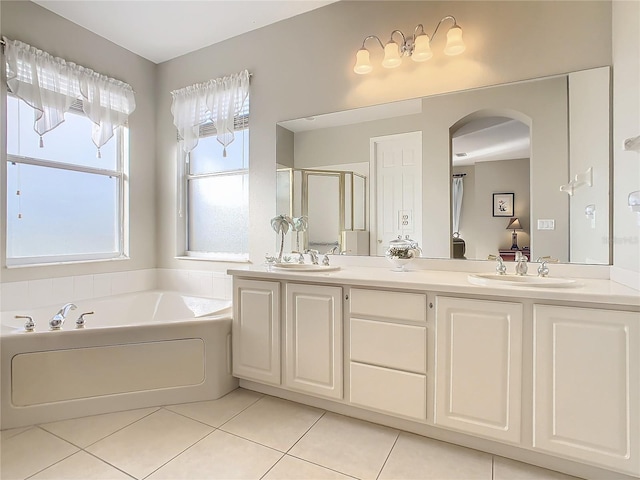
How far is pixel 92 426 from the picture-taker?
6.15 ft

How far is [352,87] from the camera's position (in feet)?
7.91

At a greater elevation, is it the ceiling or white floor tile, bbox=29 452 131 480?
the ceiling

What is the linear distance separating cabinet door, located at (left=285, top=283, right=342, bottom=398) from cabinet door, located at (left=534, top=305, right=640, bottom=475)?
96 cm

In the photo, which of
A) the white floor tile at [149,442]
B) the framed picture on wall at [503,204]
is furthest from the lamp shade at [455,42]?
the white floor tile at [149,442]

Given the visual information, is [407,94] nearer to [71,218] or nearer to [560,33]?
[560,33]

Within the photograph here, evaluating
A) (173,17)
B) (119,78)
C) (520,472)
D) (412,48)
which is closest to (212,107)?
(173,17)

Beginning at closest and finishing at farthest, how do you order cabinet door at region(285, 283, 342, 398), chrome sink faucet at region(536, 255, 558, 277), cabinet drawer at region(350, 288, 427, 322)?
1. cabinet drawer at region(350, 288, 427, 322)
2. chrome sink faucet at region(536, 255, 558, 277)
3. cabinet door at region(285, 283, 342, 398)

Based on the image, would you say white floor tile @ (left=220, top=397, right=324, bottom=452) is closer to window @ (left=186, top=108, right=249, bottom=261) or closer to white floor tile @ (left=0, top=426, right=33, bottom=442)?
white floor tile @ (left=0, top=426, right=33, bottom=442)

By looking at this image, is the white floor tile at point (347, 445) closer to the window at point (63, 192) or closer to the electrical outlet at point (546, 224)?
the electrical outlet at point (546, 224)

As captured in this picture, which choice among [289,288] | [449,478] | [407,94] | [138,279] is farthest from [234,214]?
[449,478]

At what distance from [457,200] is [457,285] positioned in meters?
0.71

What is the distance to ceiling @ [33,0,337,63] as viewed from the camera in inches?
97.3

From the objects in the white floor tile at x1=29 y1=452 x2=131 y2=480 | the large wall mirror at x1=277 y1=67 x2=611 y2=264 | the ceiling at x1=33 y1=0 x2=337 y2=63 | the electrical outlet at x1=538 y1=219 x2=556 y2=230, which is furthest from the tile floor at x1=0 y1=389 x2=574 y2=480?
the ceiling at x1=33 y1=0 x2=337 y2=63

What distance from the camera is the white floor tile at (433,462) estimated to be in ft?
4.92
